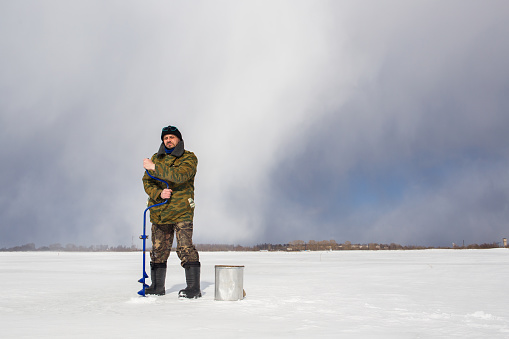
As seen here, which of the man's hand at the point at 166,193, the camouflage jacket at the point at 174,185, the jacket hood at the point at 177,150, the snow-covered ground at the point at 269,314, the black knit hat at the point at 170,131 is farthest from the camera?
the black knit hat at the point at 170,131

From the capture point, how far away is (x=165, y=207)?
6430 millimetres

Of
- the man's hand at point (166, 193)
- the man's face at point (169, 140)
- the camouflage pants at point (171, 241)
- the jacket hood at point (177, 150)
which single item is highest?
the man's face at point (169, 140)

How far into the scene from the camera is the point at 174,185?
258 inches

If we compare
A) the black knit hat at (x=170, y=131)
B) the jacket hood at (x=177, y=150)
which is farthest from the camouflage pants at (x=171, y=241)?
the black knit hat at (x=170, y=131)

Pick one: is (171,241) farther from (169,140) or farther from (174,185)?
(169,140)

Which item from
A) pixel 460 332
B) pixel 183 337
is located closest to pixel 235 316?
pixel 183 337

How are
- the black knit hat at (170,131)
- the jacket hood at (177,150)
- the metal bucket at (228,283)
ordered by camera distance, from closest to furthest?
1. the metal bucket at (228,283)
2. the jacket hood at (177,150)
3. the black knit hat at (170,131)

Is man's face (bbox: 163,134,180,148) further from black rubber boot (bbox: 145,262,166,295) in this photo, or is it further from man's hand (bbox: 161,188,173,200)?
black rubber boot (bbox: 145,262,166,295)

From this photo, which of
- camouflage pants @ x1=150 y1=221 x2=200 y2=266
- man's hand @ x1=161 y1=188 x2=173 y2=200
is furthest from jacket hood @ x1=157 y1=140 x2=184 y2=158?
camouflage pants @ x1=150 y1=221 x2=200 y2=266

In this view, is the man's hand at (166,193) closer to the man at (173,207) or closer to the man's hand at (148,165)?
the man at (173,207)

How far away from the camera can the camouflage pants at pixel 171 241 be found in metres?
6.38

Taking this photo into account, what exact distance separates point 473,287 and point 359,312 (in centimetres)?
385

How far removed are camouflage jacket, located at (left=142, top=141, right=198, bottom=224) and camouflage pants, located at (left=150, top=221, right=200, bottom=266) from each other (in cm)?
12

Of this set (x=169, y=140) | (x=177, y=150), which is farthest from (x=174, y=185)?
(x=169, y=140)
